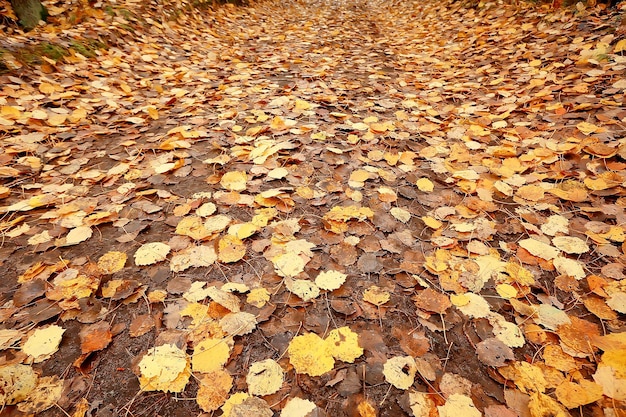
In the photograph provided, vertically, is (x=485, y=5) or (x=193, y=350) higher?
(x=485, y=5)

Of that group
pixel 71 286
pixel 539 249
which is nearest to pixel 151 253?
pixel 71 286

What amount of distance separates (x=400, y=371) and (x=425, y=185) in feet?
3.64

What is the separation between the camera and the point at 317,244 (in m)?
1.45

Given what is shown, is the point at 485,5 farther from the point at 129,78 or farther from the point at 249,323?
the point at 249,323

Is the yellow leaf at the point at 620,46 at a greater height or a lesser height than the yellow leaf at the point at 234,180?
greater

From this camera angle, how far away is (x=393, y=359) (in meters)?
1.04

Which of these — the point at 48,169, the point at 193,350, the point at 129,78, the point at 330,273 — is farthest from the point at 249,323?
the point at 129,78

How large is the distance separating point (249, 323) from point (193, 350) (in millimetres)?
198

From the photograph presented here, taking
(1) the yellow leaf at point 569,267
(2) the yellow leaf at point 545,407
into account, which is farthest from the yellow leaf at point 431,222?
(2) the yellow leaf at point 545,407

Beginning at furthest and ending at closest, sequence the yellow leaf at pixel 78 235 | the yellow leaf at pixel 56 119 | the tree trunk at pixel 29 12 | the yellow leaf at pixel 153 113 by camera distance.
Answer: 1. the tree trunk at pixel 29 12
2. the yellow leaf at pixel 153 113
3. the yellow leaf at pixel 56 119
4. the yellow leaf at pixel 78 235

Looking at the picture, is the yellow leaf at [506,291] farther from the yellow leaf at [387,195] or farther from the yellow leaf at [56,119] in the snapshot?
the yellow leaf at [56,119]

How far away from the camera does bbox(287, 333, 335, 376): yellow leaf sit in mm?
1015

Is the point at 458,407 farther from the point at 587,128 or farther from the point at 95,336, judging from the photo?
the point at 587,128

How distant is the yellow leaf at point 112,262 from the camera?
4.28 ft
